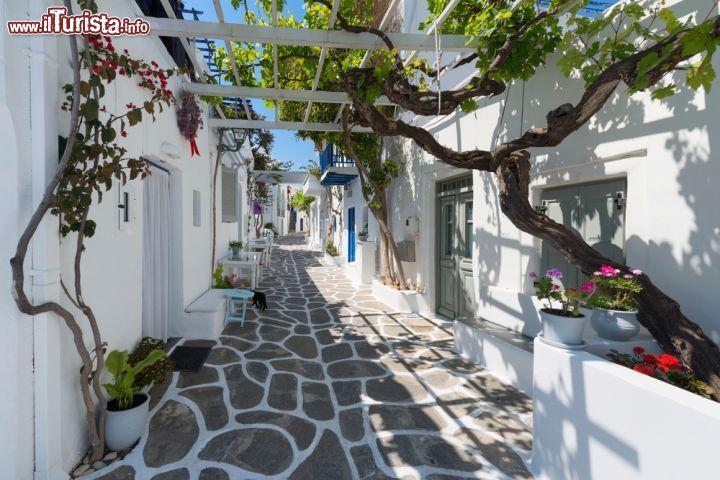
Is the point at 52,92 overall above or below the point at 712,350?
above

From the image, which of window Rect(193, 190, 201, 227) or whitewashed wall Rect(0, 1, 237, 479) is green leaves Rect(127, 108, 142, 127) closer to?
whitewashed wall Rect(0, 1, 237, 479)

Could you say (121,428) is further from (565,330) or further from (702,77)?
(702,77)

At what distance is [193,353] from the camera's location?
4695 mm

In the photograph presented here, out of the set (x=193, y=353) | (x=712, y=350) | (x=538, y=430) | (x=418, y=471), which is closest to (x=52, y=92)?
(x=193, y=353)

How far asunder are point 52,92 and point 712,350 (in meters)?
5.03

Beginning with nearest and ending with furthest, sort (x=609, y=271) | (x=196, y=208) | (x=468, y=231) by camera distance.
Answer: (x=609, y=271)
(x=468, y=231)
(x=196, y=208)

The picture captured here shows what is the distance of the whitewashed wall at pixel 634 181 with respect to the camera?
110 inches

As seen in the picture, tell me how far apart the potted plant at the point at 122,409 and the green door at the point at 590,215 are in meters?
4.69

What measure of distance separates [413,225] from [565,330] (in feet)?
16.6

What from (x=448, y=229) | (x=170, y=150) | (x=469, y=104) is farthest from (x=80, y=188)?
(x=448, y=229)

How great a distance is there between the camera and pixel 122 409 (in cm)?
287

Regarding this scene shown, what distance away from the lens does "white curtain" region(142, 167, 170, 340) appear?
14.6 feet

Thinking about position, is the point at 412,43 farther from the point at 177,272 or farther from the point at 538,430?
the point at 177,272

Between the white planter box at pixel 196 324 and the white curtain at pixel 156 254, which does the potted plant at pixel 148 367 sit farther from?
the white planter box at pixel 196 324
